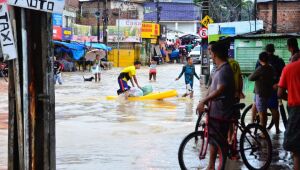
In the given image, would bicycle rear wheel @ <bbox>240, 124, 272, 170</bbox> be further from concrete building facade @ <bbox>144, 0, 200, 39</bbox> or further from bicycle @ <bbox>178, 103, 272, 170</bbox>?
concrete building facade @ <bbox>144, 0, 200, 39</bbox>

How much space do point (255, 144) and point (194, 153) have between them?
3.10ft

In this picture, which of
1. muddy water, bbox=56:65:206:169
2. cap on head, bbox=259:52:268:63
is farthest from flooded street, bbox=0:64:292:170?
cap on head, bbox=259:52:268:63

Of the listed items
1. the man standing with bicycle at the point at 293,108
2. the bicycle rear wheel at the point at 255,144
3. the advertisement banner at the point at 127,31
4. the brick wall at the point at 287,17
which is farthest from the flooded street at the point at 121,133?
the advertisement banner at the point at 127,31

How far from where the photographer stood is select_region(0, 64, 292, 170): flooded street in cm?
929

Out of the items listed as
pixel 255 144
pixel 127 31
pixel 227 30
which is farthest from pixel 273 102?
pixel 127 31

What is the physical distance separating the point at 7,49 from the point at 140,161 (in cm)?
408

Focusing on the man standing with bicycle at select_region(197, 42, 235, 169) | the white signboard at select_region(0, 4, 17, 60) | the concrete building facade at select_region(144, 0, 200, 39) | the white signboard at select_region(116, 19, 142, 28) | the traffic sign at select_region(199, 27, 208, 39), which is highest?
the concrete building facade at select_region(144, 0, 200, 39)

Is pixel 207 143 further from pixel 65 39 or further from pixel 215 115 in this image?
pixel 65 39

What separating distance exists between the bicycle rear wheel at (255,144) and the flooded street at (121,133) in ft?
0.80

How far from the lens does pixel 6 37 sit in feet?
18.9

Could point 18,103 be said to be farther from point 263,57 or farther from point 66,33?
point 66,33

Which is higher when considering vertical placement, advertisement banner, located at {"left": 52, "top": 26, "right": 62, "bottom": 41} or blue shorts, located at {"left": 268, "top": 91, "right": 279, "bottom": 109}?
advertisement banner, located at {"left": 52, "top": 26, "right": 62, "bottom": 41}

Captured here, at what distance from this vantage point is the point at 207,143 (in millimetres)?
7719

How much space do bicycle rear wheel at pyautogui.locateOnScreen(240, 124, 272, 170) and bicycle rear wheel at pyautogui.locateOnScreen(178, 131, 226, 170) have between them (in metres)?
0.48
